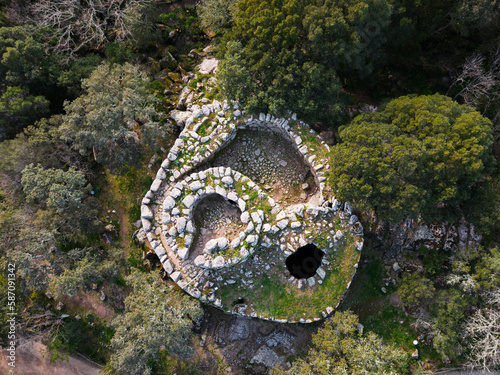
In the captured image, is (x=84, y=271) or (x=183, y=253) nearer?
(x=84, y=271)

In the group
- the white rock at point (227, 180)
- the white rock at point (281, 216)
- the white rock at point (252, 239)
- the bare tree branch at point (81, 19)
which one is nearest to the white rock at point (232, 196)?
the white rock at point (227, 180)

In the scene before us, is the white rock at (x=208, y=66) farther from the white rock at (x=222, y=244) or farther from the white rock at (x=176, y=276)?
the white rock at (x=176, y=276)

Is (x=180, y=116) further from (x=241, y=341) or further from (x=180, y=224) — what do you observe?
(x=241, y=341)

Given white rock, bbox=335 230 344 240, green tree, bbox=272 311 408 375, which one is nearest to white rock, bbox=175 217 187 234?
white rock, bbox=335 230 344 240

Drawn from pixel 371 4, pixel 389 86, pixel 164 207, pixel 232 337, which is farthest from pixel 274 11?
pixel 232 337

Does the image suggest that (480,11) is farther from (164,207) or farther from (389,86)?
(164,207)

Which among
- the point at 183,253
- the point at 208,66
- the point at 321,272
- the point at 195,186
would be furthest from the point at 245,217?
the point at 208,66
